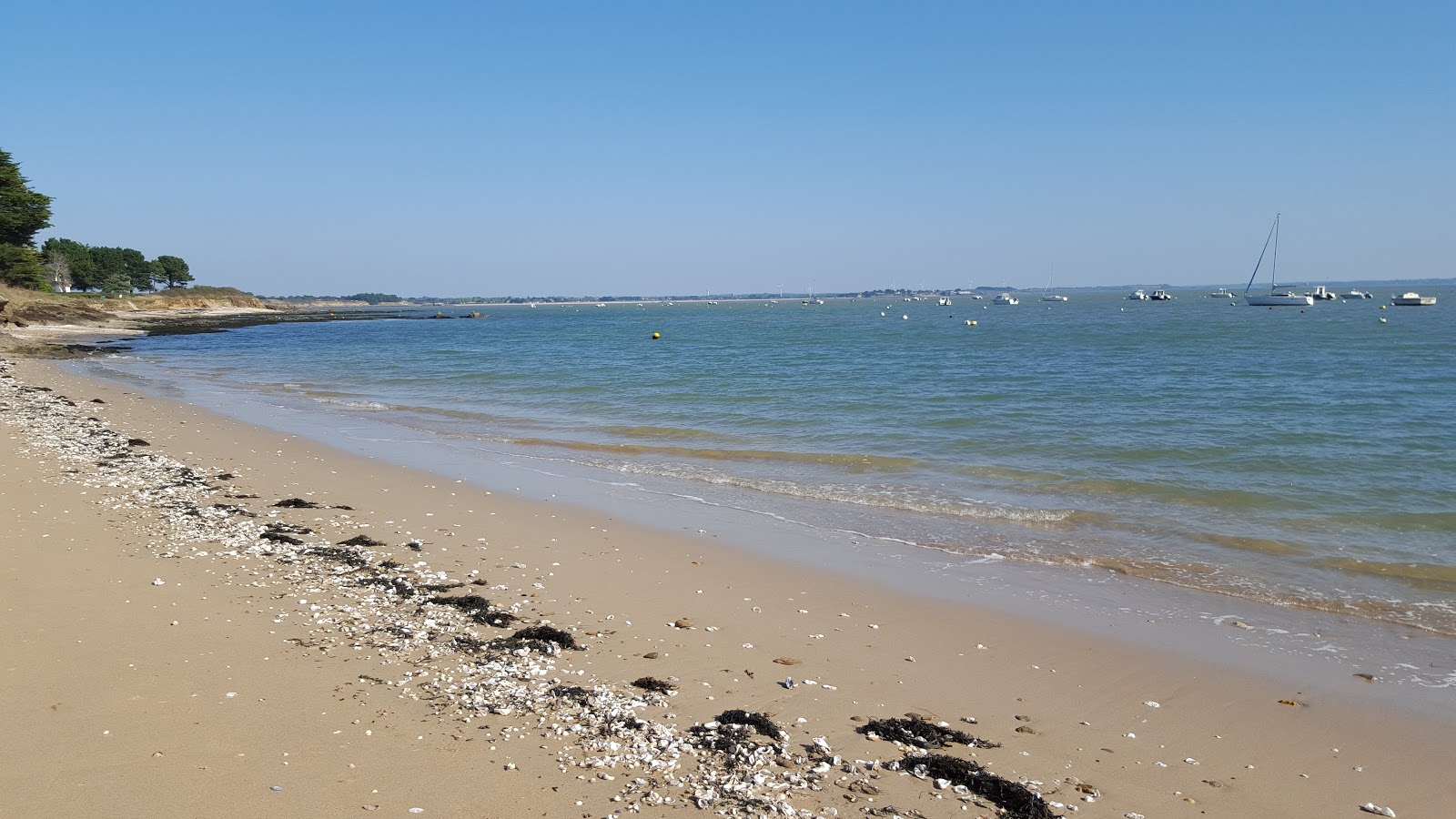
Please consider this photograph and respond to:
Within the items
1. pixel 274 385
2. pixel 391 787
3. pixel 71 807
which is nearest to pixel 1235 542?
pixel 391 787

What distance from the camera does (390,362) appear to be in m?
48.1

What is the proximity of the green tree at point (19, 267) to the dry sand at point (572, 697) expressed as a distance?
75.3 m

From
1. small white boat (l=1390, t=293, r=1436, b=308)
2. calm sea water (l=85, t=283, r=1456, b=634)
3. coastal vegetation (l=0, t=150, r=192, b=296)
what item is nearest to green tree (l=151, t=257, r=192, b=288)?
coastal vegetation (l=0, t=150, r=192, b=296)

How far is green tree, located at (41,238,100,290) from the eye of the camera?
346ft

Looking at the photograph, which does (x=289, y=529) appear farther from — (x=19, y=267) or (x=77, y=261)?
(x=77, y=261)

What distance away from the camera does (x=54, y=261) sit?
→ 99500 millimetres

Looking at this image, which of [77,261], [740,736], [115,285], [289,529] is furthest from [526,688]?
[115,285]

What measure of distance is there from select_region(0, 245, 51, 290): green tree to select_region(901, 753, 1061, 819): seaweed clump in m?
84.3

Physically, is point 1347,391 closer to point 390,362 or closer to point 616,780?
point 616,780

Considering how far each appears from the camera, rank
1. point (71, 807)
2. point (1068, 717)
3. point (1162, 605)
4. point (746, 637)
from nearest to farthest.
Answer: point (71, 807) < point (1068, 717) < point (746, 637) < point (1162, 605)

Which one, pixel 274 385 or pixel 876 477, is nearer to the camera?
pixel 876 477

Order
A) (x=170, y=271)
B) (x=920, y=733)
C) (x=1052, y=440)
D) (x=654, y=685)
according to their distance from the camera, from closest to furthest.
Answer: (x=920, y=733), (x=654, y=685), (x=1052, y=440), (x=170, y=271)

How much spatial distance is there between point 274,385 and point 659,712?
33166 mm

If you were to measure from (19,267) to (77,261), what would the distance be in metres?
51.0
